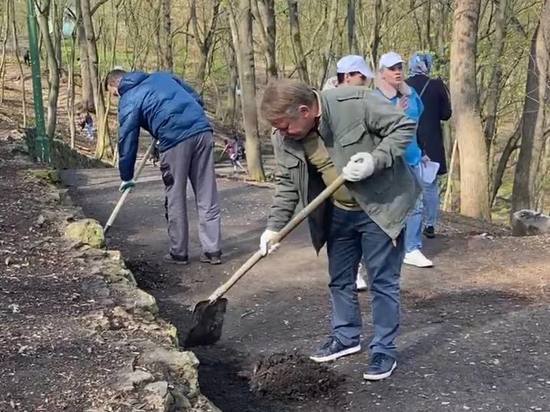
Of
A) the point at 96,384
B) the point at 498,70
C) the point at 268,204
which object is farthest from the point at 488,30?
the point at 96,384

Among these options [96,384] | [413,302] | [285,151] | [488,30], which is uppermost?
[488,30]

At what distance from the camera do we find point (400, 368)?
4.91m

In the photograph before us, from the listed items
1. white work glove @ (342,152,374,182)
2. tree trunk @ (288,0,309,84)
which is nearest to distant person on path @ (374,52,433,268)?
white work glove @ (342,152,374,182)

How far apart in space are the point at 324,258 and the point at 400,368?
9.40 feet

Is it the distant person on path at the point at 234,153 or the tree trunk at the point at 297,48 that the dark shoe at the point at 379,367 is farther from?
Result: the distant person on path at the point at 234,153

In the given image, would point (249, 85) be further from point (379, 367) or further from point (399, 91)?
point (379, 367)

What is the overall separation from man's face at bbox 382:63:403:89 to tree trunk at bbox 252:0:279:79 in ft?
32.1

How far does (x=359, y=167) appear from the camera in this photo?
4.15 meters

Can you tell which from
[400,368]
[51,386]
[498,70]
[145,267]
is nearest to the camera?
[51,386]

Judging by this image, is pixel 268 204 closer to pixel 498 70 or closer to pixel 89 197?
pixel 89 197

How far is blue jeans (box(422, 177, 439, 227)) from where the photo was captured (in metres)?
7.82

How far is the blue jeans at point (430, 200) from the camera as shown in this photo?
7.82 metres

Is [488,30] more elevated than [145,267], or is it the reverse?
[488,30]

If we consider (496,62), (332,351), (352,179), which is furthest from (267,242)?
(496,62)
